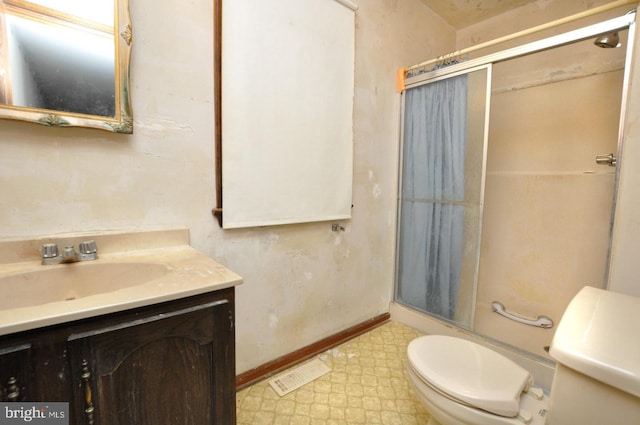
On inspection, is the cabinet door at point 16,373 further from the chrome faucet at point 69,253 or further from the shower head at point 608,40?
the shower head at point 608,40

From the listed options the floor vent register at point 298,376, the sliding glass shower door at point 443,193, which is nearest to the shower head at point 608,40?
the sliding glass shower door at point 443,193

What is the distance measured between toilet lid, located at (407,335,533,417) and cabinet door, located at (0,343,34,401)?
1116 millimetres

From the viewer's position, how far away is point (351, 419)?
1297 mm

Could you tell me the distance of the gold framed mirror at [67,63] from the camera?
0.86 metres

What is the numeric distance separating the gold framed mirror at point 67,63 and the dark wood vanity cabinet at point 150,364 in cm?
72

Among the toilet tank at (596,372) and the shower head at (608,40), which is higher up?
the shower head at (608,40)

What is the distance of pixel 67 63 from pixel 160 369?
39.8 inches

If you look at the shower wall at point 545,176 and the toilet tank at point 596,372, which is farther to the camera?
the shower wall at point 545,176

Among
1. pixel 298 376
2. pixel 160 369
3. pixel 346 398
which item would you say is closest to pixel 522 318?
pixel 346 398

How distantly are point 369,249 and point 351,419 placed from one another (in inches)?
40.4

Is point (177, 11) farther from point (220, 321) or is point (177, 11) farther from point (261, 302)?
point (261, 302)

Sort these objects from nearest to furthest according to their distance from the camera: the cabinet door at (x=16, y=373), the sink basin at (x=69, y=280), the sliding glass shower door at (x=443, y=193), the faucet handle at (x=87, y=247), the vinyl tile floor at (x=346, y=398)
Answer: the cabinet door at (x=16, y=373) → the sink basin at (x=69, y=280) → the faucet handle at (x=87, y=247) → the vinyl tile floor at (x=346, y=398) → the sliding glass shower door at (x=443, y=193)

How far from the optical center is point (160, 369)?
0.74 m

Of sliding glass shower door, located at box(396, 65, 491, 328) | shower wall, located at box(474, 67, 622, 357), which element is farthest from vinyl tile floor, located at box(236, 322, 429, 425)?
shower wall, located at box(474, 67, 622, 357)
